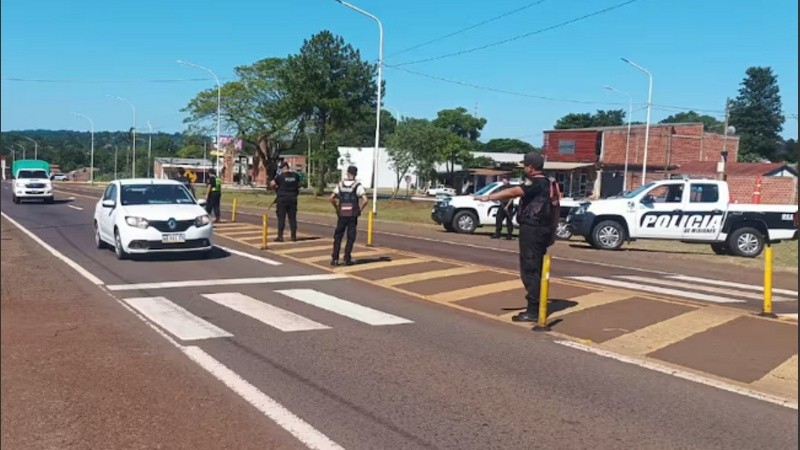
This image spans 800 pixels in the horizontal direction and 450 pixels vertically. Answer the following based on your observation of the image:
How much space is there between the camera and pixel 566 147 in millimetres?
67750

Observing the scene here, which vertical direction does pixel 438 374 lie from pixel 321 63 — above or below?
below

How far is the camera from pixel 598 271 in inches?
573

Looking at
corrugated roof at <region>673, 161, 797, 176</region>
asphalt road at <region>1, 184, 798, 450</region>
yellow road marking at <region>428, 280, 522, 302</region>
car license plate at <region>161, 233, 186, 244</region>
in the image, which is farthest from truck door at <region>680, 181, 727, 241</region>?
corrugated roof at <region>673, 161, 797, 176</region>

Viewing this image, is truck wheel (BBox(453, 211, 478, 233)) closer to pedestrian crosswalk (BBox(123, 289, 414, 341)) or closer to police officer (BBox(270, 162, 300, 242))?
police officer (BBox(270, 162, 300, 242))

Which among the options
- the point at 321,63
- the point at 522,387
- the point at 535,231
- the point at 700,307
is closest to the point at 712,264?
the point at 700,307

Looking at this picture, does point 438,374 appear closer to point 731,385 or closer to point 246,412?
point 246,412

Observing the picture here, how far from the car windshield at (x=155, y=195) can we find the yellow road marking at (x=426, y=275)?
17.2 ft

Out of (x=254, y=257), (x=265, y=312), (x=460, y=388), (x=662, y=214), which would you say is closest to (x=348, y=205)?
(x=254, y=257)

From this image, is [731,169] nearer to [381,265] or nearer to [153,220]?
[381,265]

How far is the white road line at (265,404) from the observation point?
15.7ft

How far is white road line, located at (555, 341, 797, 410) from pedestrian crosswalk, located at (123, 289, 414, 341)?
2.20 metres

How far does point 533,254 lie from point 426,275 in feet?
14.4

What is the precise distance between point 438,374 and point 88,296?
5.87 m

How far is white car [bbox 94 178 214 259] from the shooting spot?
13.7 metres
